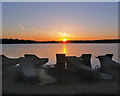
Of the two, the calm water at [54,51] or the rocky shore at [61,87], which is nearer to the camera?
the rocky shore at [61,87]

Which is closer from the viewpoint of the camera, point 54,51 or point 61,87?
point 61,87

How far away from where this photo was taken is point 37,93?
6.68 meters

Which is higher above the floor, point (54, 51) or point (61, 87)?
point (61, 87)

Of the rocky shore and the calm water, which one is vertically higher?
the rocky shore

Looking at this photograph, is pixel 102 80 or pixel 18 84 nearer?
pixel 18 84

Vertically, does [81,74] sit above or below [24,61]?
below

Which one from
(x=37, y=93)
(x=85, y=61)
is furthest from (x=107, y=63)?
(x=37, y=93)

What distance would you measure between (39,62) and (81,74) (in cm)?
495

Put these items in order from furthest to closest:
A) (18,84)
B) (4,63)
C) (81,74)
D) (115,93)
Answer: (4,63) → (81,74) → (18,84) → (115,93)

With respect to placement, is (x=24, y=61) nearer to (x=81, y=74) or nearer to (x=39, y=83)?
(x=39, y=83)

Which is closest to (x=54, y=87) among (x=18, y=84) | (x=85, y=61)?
(x=18, y=84)

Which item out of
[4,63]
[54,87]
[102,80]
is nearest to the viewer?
[54,87]

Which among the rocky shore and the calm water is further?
the calm water

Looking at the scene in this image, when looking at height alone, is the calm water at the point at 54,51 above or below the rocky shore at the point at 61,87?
below
